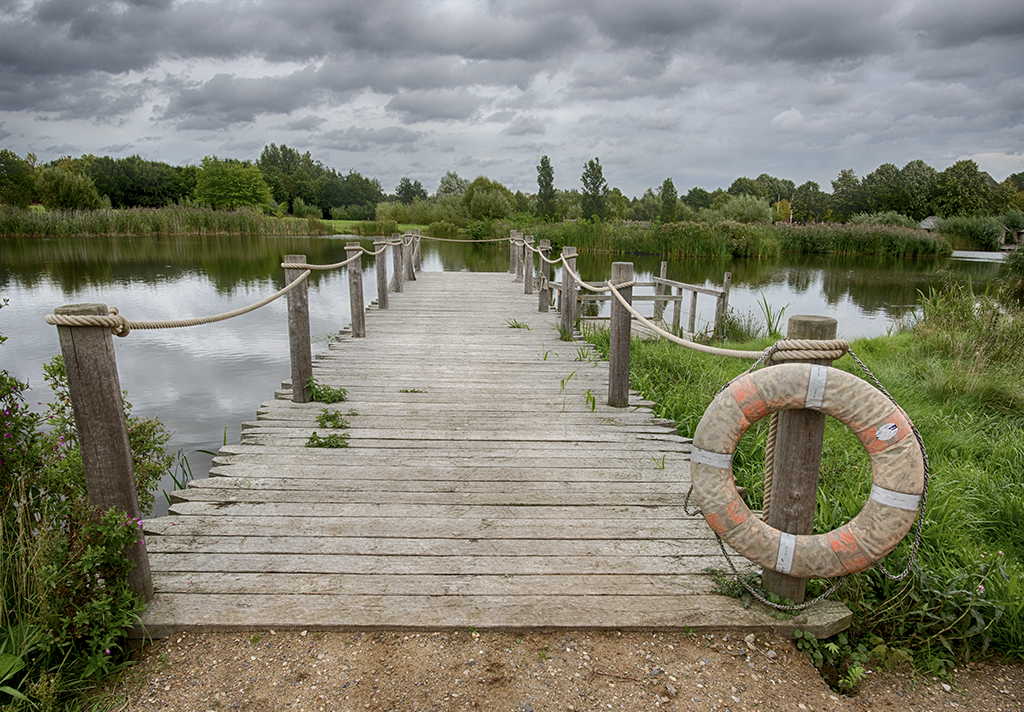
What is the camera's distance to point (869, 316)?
14.1 m

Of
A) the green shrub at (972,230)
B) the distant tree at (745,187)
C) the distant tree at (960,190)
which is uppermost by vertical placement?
the distant tree at (745,187)

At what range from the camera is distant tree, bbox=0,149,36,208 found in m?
38.6

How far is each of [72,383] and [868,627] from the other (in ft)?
10.1

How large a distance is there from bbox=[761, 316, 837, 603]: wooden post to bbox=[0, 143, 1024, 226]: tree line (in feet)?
108

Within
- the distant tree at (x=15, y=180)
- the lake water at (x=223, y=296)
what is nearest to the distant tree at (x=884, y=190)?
the lake water at (x=223, y=296)

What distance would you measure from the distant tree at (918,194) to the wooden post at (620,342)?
191ft

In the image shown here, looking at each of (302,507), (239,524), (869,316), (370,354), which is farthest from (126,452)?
(869,316)

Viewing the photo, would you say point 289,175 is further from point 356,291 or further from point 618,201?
point 356,291

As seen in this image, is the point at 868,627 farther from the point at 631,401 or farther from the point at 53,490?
the point at 53,490

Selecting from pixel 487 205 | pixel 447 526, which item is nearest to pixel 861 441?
pixel 447 526

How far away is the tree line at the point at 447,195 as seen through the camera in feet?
127

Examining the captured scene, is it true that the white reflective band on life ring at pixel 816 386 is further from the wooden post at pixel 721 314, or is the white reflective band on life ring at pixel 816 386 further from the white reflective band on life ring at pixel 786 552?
the wooden post at pixel 721 314

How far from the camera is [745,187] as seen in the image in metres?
88.6

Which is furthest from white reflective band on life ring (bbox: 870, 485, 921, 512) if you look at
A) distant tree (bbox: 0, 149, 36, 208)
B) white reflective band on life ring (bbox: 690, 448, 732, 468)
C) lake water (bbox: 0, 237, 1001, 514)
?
distant tree (bbox: 0, 149, 36, 208)
